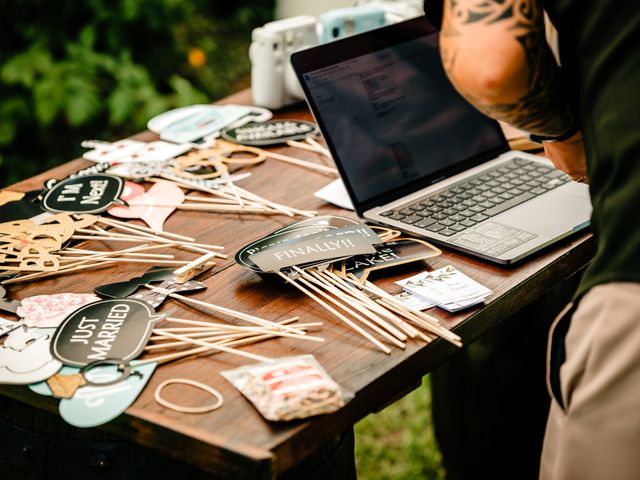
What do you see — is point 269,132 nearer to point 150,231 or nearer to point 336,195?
point 336,195

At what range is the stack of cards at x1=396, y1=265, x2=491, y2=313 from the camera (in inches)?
41.9

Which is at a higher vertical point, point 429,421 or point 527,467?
point 527,467

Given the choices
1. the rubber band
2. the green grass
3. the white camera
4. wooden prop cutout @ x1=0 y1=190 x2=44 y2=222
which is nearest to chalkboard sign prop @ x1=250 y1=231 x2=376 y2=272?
the rubber band

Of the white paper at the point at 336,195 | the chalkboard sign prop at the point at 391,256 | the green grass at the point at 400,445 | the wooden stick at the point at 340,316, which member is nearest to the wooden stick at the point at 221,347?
the wooden stick at the point at 340,316

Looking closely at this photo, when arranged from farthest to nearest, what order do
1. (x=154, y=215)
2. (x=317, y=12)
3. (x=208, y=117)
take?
(x=317, y=12)
(x=208, y=117)
(x=154, y=215)

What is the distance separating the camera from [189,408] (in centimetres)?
88

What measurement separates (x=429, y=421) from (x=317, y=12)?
2051 mm

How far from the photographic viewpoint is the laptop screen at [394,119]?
4.42 feet

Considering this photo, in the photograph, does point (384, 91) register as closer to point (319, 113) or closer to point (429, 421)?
point (319, 113)

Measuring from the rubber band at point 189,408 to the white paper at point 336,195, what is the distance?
544 mm

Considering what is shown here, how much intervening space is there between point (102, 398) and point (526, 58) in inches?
24.7

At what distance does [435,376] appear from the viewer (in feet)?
6.32

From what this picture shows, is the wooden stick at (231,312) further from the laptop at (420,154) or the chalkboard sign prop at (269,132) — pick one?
the chalkboard sign prop at (269,132)

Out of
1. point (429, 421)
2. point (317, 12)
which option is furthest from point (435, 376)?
point (317, 12)
